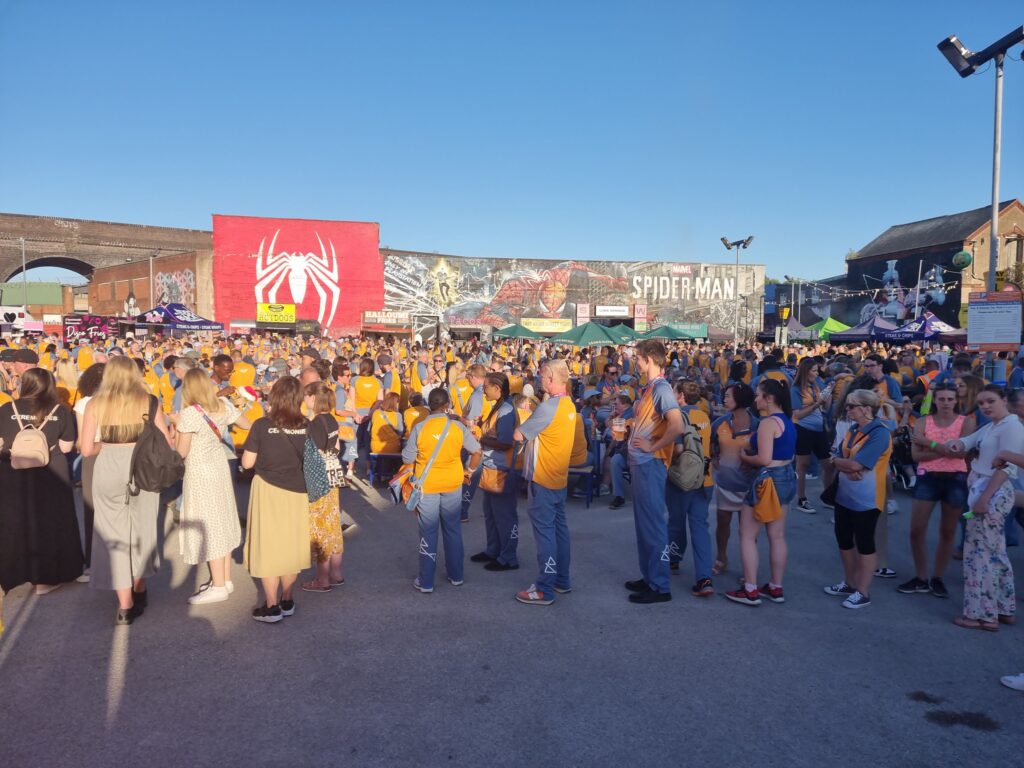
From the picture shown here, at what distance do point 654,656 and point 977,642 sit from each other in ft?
7.39

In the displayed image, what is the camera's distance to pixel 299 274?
143 feet

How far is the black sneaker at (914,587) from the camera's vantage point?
5.30 m

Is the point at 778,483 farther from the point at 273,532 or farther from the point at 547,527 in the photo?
the point at 273,532

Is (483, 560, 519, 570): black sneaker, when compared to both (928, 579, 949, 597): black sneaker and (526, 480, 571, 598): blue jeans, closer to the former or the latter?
(526, 480, 571, 598): blue jeans

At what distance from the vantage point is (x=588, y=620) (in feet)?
15.5

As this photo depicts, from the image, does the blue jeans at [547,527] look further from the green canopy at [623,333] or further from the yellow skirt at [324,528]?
the green canopy at [623,333]

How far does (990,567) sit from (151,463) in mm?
5942

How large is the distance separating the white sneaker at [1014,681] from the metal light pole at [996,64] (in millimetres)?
8058

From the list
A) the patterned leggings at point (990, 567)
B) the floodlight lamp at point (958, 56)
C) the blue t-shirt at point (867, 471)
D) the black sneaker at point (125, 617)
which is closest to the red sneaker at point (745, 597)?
the blue t-shirt at point (867, 471)

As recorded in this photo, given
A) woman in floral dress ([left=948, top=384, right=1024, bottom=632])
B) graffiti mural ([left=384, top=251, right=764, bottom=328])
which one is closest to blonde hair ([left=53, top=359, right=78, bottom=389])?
woman in floral dress ([left=948, top=384, right=1024, bottom=632])

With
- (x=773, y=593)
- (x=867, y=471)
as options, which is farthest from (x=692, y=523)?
(x=867, y=471)

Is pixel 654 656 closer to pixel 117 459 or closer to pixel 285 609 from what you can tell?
pixel 285 609

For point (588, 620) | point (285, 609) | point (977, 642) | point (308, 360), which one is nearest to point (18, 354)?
point (308, 360)

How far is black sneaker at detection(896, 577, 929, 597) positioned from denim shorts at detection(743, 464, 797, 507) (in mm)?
1339
